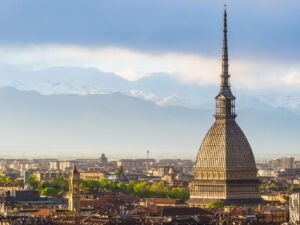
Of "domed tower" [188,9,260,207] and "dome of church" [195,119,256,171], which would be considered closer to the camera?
"domed tower" [188,9,260,207]

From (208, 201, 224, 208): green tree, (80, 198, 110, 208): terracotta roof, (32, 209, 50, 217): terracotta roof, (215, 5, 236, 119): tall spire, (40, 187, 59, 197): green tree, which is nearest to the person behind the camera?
(32, 209, 50, 217): terracotta roof

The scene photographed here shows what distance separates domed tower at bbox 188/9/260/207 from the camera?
132738 mm

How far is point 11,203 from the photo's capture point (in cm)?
11962

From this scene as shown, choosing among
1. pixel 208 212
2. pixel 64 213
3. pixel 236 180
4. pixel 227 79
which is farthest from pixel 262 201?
pixel 64 213

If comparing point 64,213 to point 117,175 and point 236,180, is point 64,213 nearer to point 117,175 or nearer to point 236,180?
point 236,180

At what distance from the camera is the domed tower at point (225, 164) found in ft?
435

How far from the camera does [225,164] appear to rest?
135 m

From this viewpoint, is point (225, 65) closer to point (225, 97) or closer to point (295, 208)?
point (225, 97)

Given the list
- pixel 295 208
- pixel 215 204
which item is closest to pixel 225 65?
pixel 215 204

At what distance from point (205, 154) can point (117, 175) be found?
62.9 m

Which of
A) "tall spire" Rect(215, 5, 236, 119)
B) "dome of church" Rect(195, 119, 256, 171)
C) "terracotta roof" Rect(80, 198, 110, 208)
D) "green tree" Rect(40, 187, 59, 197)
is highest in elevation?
"tall spire" Rect(215, 5, 236, 119)

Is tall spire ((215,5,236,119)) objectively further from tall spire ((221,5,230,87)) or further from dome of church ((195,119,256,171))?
dome of church ((195,119,256,171))

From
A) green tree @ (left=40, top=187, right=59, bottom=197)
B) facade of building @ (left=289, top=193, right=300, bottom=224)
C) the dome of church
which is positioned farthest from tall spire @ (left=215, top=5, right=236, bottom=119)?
facade of building @ (left=289, top=193, right=300, bottom=224)

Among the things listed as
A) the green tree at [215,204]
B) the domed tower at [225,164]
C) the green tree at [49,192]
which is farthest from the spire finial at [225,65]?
the green tree at [49,192]
